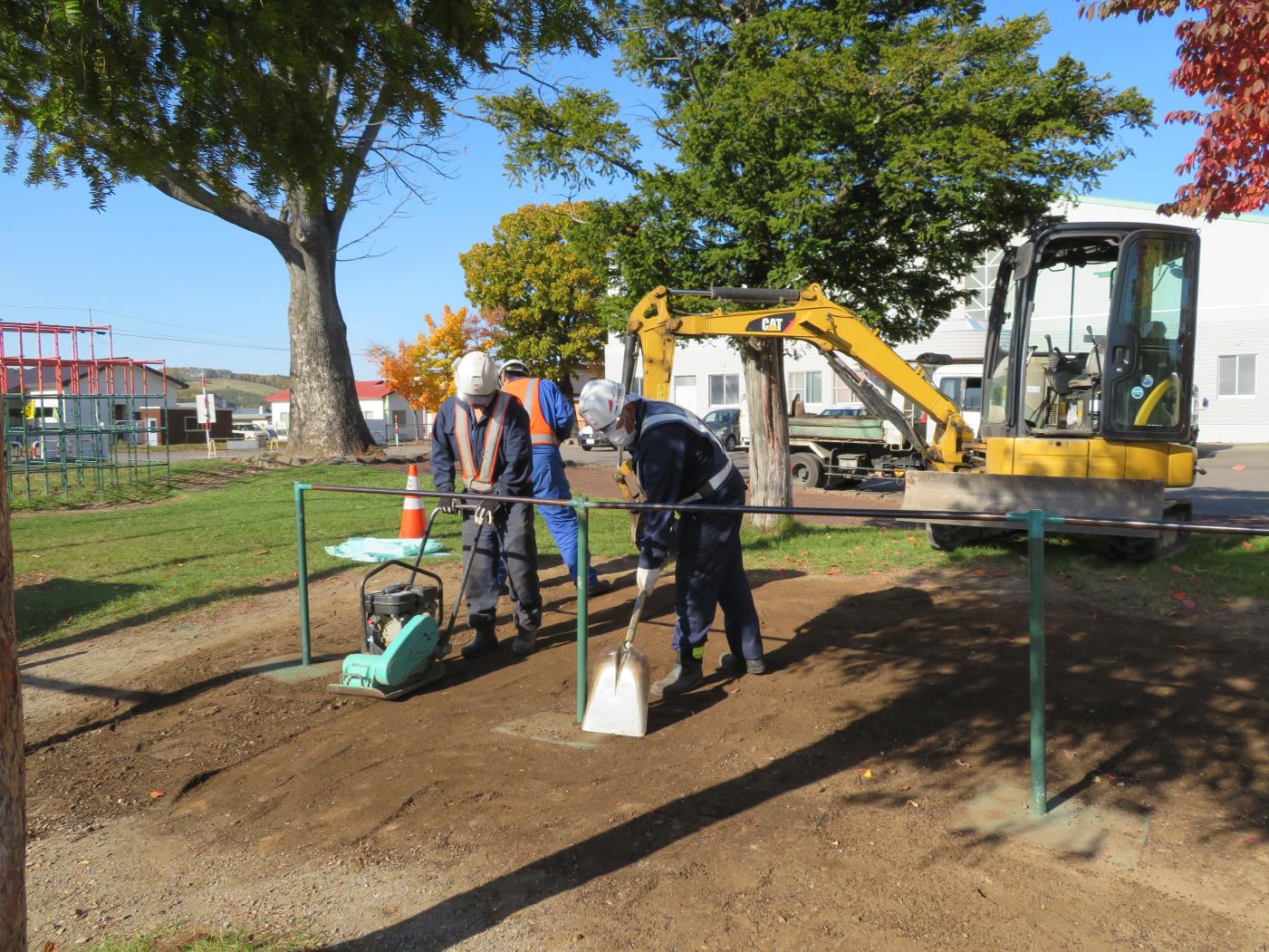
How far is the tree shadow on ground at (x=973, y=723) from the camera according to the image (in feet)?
11.4

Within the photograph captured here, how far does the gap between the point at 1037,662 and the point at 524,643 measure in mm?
3468

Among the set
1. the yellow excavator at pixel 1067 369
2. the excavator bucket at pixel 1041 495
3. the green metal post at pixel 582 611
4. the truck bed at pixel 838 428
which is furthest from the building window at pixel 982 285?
the green metal post at pixel 582 611

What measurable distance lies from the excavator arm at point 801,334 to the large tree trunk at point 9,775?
23.5 ft

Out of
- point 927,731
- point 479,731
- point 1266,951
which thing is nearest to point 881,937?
point 1266,951

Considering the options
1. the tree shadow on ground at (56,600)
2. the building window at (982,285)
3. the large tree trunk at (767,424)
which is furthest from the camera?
the building window at (982,285)

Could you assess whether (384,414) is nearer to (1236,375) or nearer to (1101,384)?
(1236,375)

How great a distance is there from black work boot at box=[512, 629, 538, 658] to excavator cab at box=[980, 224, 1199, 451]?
475 centimetres

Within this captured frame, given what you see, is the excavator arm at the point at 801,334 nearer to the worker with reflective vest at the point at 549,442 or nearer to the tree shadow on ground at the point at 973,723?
the worker with reflective vest at the point at 549,442

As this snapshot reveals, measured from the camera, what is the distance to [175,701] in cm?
Result: 560

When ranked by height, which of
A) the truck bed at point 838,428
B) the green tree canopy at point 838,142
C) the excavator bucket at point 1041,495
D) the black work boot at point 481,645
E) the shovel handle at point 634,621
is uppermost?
the green tree canopy at point 838,142

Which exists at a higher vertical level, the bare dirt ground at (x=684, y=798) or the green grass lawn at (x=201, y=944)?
the bare dirt ground at (x=684, y=798)

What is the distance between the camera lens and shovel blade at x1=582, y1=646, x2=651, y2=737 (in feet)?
15.3

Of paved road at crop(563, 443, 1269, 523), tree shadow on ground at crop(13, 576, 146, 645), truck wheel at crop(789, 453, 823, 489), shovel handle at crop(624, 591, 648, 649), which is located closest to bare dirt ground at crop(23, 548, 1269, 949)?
shovel handle at crop(624, 591, 648, 649)

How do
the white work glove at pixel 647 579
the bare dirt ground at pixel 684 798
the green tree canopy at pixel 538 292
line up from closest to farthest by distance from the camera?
the bare dirt ground at pixel 684 798, the white work glove at pixel 647 579, the green tree canopy at pixel 538 292
